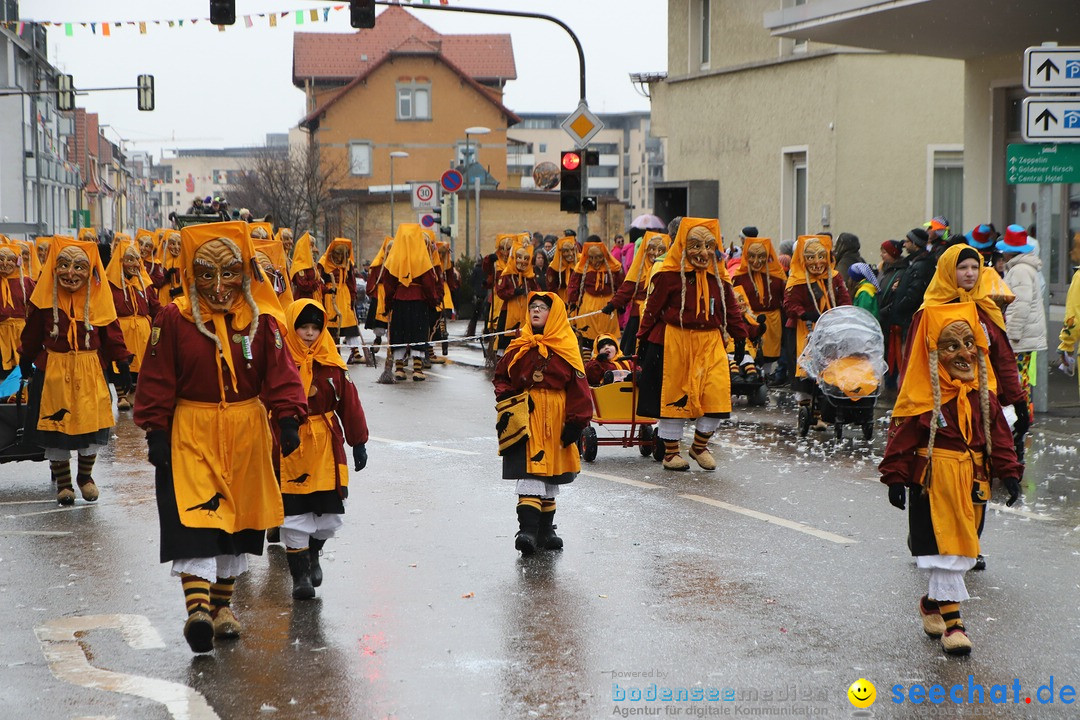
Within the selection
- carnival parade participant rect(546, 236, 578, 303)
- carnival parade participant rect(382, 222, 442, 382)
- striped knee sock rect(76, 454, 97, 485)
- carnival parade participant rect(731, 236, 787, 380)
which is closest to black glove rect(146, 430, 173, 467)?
striped knee sock rect(76, 454, 97, 485)

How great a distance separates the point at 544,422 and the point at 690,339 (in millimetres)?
3263

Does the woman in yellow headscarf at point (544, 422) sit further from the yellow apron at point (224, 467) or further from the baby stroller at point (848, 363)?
the baby stroller at point (848, 363)

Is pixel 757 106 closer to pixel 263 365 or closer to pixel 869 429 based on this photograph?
pixel 869 429

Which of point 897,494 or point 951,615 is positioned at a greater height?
point 897,494

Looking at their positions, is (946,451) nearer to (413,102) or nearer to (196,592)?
(196,592)

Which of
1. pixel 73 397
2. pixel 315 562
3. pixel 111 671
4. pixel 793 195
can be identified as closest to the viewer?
pixel 111 671

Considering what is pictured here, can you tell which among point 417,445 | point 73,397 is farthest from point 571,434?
point 417,445

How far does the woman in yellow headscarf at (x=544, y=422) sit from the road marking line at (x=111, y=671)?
239cm

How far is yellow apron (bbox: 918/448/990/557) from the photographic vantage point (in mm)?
6398

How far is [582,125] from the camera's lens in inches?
869

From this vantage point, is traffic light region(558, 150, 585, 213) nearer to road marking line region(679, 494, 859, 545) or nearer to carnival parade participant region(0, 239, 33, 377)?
carnival parade participant region(0, 239, 33, 377)

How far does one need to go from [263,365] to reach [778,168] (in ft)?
65.4

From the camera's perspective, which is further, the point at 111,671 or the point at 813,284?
the point at 813,284

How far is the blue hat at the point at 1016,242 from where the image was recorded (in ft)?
42.2
